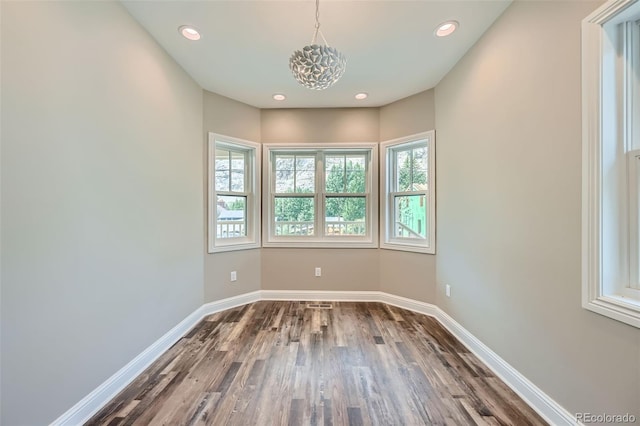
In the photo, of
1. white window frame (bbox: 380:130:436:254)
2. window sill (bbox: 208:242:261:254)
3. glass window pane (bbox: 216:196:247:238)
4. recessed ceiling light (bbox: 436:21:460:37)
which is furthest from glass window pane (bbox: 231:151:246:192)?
recessed ceiling light (bbox: 436:21:460:37)

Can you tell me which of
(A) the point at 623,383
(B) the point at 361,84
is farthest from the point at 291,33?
(A) the point at 623,383

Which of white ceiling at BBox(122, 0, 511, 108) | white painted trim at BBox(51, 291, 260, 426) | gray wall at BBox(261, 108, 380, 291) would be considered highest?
white ceiling at BBox(122, 0, 511, 108)

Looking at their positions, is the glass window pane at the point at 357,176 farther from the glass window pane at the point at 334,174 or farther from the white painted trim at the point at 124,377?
the white painted trim at the point at 124,377

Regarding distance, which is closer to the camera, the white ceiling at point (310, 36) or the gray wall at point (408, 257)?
the white ceiling at point (310, 36)

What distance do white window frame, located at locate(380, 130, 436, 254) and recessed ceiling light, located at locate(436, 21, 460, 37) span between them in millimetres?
1070

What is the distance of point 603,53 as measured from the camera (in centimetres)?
124

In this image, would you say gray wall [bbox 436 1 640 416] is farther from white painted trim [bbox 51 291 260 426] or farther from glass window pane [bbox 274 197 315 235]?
white painted trim [bbox 51 291 260 426]

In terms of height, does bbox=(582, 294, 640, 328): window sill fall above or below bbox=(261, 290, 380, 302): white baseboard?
above

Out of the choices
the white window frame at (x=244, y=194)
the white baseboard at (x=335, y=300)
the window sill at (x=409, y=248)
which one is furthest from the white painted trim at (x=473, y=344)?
the white window frame at (x=244, y=194)

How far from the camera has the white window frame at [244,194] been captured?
3.07 meters

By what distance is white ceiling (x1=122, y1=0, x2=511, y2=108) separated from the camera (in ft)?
5.98

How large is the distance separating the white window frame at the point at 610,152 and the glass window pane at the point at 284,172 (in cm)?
297

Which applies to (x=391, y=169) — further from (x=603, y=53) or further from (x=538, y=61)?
(x=603, y=53)

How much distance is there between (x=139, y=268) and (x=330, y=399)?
5.66 ft
